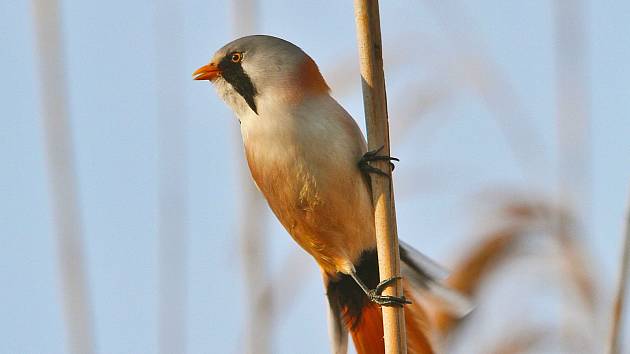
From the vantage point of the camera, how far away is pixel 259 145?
1.83m

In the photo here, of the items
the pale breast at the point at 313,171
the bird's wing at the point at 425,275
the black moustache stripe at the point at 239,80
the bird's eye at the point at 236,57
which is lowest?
the bird's wing at the point at 425,275

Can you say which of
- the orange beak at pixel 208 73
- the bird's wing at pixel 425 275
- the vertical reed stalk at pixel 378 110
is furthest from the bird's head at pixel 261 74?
the bird's wing at pixel 425 275

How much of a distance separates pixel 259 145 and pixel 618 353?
815 mm

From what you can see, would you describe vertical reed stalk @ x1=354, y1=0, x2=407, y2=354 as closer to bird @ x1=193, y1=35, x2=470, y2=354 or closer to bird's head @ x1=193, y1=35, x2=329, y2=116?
bird @ x1=193, y1=35, x2=470, y2=354

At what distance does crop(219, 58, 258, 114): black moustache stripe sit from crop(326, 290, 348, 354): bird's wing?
518 millimetres

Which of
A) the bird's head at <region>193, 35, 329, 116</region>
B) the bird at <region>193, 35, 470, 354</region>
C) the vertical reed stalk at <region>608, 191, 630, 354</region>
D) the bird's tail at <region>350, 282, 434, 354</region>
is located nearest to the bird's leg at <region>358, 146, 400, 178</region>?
the bird at <region>193, 35, 470, 354</region>

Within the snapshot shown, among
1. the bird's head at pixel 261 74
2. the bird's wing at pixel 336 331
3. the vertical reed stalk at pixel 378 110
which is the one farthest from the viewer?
the bird's wing at pixel 336 331

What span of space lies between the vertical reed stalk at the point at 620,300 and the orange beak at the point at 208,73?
0.92 metres

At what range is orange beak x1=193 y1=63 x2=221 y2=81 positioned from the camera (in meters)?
1.98

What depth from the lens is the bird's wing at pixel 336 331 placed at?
2.02 meters

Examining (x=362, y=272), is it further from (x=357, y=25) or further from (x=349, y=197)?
(x=357, y=25)

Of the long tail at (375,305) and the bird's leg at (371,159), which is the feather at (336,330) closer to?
the long tail at (375,305)

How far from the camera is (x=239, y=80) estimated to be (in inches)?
75.8

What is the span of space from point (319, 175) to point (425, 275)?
367 millimetres
